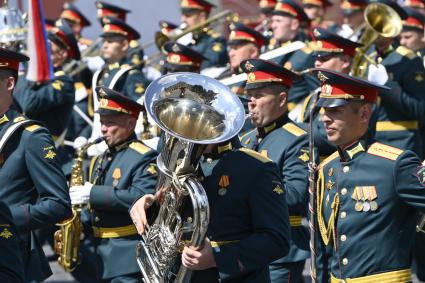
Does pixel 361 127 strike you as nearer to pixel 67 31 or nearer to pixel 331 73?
pixel 331 73

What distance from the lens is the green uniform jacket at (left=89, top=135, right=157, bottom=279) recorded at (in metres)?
7.71

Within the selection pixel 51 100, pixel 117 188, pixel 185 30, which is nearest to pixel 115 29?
pixel 185 30

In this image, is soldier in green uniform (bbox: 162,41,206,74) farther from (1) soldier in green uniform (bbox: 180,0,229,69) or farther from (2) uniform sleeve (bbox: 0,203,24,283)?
(2) uniform sleeve (bbox: 0,203,24,283)

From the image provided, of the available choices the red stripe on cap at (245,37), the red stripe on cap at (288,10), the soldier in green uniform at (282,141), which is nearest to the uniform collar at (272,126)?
the soldier in green uniform at (282,141)

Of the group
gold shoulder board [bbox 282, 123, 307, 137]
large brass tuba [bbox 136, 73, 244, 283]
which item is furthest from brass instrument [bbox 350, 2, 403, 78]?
large brass tuba [bbox 136, 73, 244, 283]

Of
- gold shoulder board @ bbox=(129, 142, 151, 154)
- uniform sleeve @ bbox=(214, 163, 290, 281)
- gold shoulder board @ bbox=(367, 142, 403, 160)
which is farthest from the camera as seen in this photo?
gold shoulder board @ bbox=(129, 142, 151, 154)

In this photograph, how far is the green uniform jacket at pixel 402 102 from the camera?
955cm

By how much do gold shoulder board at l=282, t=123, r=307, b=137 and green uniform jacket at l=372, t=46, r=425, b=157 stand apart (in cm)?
208

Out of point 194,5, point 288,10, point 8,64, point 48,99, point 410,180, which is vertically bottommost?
point 48,99

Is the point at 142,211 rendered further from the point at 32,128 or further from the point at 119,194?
the point at 119,194

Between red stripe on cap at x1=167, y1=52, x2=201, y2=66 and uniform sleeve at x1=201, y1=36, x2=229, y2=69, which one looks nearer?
red stripe on cap at x1=167, y1=52, x2=201, y2=66

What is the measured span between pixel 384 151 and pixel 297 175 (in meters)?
1.23

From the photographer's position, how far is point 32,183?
21.6 ft

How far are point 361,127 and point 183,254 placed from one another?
1.53m
